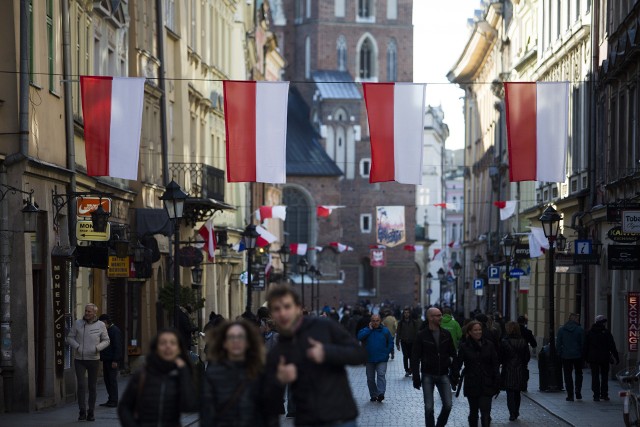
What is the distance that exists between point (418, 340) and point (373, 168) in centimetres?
871

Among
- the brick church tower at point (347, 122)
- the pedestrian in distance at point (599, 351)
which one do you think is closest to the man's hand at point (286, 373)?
the pedestrian in distance at point (599, 351)

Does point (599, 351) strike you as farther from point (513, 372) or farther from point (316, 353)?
point (316, 353)

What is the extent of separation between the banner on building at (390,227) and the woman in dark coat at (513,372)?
259 feet

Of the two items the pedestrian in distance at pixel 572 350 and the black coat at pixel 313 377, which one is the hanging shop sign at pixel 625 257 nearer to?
the pedestrian in distance at pixel 572 350

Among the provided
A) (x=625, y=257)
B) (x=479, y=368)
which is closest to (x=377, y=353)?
(x=625, y=257)

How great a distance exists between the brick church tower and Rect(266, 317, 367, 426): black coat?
93461 millimetres

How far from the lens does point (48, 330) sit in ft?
76.6

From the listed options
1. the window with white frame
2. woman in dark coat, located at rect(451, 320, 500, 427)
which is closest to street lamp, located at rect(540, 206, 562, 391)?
woman in dark coat, located at rect(451, 320, 500, 427)

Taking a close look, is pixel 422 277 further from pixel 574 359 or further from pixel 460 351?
pixel 460 351

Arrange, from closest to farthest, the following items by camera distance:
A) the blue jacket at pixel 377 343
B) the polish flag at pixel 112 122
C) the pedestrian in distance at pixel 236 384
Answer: the pedestrian in distance at pixel 236 384 < the polish flag at pixel 112 122 < the blue jacket at pixel 377 343

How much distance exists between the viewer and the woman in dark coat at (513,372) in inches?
850

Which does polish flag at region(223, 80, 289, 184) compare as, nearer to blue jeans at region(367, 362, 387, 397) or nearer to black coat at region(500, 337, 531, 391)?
blue jeans at region(367, 362, 387, 397)

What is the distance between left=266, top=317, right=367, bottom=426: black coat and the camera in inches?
359

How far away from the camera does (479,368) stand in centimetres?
1731
